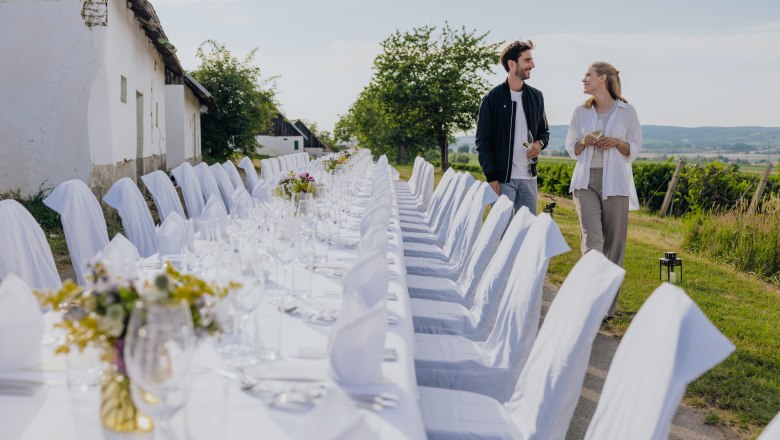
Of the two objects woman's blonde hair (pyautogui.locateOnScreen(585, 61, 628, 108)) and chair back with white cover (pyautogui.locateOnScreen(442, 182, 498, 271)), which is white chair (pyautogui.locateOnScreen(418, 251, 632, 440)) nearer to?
chair back with white cover (pyautogui.locateOnScreen(442, 182, 498, 271))

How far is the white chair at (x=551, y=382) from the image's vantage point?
7.25 ft

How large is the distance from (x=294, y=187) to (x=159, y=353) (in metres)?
3.67

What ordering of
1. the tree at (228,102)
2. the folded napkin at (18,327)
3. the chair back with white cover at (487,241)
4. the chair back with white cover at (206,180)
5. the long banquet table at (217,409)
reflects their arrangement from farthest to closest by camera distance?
the tree at (228,102)
the chair back with white cover at (206,180)
the chair back with white cover at (487,241)
the folded napkin at (18,327)
the long banquet table at (217,409)

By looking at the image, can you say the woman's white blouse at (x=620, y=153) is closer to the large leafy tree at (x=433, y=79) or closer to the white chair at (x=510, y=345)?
the white chair at (x=510, y=345)

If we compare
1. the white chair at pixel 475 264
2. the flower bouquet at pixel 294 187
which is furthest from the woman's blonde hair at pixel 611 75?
the flower bouquet at pixel 294 187

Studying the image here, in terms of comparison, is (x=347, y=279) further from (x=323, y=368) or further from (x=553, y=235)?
(x=553, y=235)

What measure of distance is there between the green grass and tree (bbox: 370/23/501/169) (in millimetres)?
21088

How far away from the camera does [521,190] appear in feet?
19.9

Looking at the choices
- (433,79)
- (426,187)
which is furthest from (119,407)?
(433,79)

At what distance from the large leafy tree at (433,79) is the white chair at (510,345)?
28070mm

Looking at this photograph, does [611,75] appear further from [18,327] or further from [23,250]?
[18,327]

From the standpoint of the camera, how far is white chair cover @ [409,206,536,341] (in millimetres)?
3588

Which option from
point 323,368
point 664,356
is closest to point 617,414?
point 664,356

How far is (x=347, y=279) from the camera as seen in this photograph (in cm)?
240
